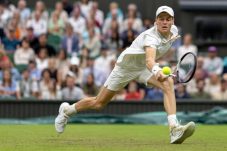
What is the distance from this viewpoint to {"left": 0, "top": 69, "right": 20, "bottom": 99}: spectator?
18.8 metres

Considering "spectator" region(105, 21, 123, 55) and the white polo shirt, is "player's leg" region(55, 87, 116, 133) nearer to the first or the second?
the white polo shirt

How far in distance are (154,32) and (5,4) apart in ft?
41.4

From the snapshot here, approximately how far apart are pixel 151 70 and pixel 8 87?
932 centimetres

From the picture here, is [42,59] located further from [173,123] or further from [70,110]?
[173,123]

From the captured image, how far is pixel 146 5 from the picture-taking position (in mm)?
24203

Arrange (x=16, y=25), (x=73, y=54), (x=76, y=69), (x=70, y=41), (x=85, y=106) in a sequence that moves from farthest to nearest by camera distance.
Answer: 1. (x=16, y=25)
2. (x=70, y=41)
3. (x=73, y=54)
4. (x=76, y=69)
5. (x=85, y=106)

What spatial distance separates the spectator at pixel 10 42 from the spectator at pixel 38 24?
519 millimetres

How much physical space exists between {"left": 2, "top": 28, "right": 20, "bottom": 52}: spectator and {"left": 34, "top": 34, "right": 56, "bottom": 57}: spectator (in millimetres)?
629

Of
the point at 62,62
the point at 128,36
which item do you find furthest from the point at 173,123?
the point at 128,36

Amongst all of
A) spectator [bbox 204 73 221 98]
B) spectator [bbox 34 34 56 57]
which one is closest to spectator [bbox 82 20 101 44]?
spectator [bbox 34 34 56 57]

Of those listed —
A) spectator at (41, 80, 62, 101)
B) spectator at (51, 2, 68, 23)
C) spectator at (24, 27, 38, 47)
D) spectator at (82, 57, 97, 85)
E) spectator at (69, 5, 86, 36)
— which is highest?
spectator at (51, 2, 68, 23)

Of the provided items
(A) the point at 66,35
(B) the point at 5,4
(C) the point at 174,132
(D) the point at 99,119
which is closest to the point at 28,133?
(C) the point at 174,132

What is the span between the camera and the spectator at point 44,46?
20547mm

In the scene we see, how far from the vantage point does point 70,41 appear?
21.0m
